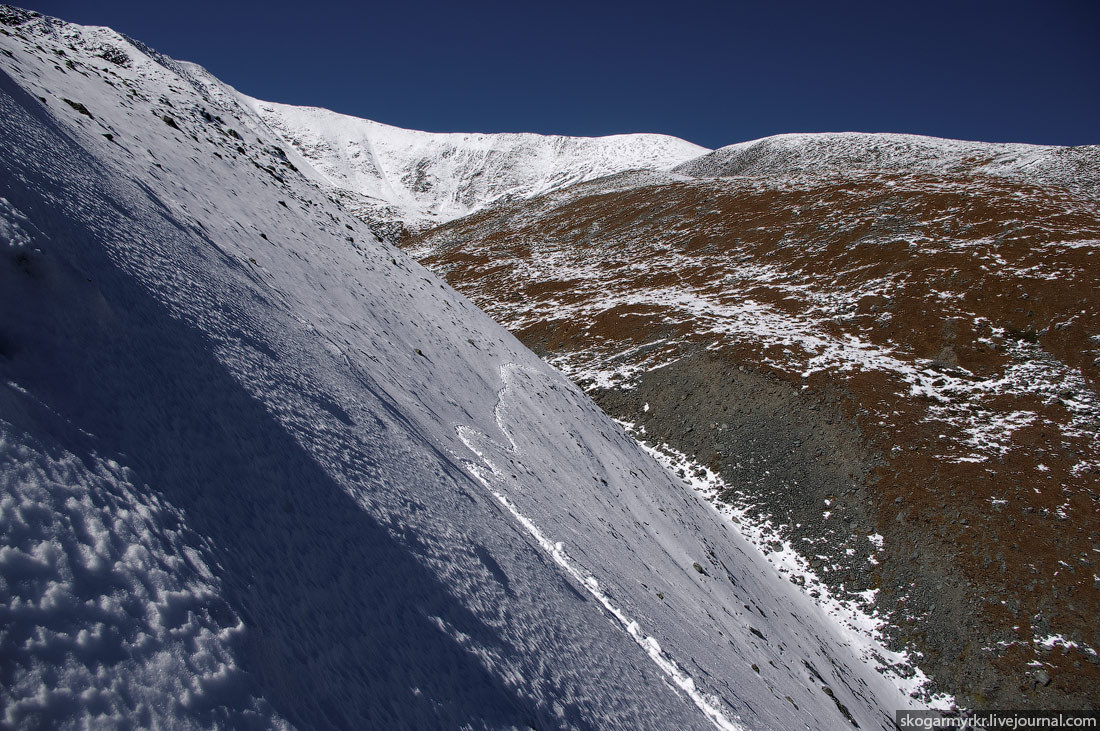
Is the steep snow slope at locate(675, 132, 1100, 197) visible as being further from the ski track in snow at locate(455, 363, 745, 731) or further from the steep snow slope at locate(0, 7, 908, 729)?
the ski track in snow at locate(455, 363, 745, 731)

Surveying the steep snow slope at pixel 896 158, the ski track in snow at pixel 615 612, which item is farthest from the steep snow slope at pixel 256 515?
the steep snow slope at pixel 896 158

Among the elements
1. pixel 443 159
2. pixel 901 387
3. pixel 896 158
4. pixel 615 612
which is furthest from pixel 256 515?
pixel 443 159

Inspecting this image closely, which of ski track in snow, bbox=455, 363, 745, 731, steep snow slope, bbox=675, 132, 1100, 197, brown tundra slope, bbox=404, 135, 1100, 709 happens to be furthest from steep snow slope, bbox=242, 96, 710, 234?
ski track in snow, bbox=455, 363, 745, 731

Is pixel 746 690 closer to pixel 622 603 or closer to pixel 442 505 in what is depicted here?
pixel 622 603

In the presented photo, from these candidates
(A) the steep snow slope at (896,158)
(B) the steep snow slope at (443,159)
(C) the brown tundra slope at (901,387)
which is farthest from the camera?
(B) the steep snow slope at (443,159)

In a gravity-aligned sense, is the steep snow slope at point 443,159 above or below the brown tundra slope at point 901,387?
above

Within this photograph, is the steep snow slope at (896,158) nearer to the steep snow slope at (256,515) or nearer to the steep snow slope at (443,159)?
the steep snow slope at (443,159)

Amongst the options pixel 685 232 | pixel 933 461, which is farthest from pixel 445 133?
pixel 933 461
